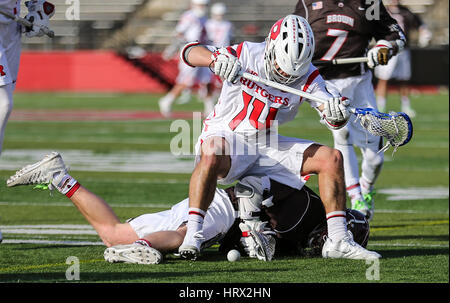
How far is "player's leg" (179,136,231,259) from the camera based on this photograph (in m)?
5.76

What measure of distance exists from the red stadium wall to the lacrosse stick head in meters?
26.1

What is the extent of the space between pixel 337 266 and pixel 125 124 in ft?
41.8

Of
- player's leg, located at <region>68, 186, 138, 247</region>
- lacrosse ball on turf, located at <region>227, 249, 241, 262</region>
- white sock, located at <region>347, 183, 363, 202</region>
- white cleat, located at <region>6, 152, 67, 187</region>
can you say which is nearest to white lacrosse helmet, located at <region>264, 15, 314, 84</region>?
lacrosse ball on turf, located at <region>227, 249, 241, 262</region>

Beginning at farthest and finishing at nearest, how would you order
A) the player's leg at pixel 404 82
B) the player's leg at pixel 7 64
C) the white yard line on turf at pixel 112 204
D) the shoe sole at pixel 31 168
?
the player's leg at pixel 404 82, the white yard line on turf at pixel 112 204, the player's leg at pixel 7 64, the shoe sole at pixel 31 168

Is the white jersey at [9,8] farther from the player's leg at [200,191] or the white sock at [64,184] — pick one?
the player's leg at [200,191]

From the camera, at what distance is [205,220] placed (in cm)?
598

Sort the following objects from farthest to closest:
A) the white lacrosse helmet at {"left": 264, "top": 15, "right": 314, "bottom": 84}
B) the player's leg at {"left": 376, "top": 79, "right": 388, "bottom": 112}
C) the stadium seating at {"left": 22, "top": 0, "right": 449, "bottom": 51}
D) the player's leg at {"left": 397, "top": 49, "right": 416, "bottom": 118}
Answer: the stadium seating at {"left": 22, "top": 0, "right": 449, "bottom": 51}, the player's leg at {"left": 397, "top": 49, "right": 416, "bottom": 118}, the player's leg at {"left": 376, "top": 79, "right": 388, "bottom": 112}, the white lacrosse helmet at {"left": 264, "top": 15, "right": 314, "bottom": 84}

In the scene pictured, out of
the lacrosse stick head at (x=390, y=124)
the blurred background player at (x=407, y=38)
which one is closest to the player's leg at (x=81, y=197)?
the lacrosse stick head at (x=390, y=124)

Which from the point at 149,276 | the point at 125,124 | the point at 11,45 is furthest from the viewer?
the point at 125,124

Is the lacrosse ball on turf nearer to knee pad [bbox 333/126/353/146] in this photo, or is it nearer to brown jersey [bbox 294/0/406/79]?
knee pad [bbox 333/126/353/146]

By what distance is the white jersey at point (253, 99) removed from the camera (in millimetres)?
6230
